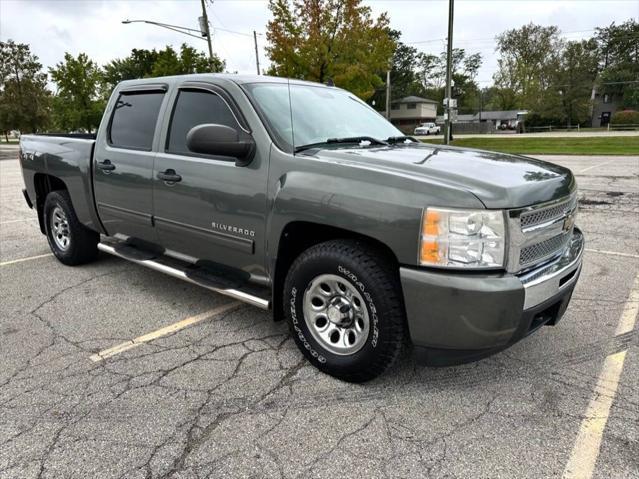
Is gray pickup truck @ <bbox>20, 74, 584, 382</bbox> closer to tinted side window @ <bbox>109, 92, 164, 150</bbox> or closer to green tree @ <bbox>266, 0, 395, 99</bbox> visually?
tinted side window @ <bbox>109, 92, 164, 150</bbox>

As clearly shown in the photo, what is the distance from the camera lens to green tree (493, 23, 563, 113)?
67.0 metres

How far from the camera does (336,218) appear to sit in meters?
2.69

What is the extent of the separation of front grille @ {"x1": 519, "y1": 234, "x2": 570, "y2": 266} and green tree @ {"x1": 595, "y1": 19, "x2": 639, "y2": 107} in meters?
81.0

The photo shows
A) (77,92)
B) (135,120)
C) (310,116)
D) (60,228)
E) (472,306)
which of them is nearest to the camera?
(472,306)

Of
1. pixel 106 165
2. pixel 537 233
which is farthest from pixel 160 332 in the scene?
pixel 537 233

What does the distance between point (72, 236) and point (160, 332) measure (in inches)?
84.0

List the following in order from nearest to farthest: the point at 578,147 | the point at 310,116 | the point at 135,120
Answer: the point at 310,116, the point at 135,120, the point at 578,147

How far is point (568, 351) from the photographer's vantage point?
10.7 feet

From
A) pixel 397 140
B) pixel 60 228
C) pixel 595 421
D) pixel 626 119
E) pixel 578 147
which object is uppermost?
pixel 397 140

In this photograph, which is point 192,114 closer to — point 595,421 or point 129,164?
point 129,164

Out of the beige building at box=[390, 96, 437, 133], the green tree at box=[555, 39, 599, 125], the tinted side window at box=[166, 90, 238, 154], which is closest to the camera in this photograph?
the tinted side window at box=[166, 90, 238, 154]

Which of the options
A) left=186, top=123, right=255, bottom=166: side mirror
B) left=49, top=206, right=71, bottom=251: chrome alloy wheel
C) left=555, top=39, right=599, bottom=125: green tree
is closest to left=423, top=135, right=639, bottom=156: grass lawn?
left=49, top=206, right=71, bottom=251: chrome alloy wheel

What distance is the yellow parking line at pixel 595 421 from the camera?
218 centimetres

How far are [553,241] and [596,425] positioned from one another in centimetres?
100
